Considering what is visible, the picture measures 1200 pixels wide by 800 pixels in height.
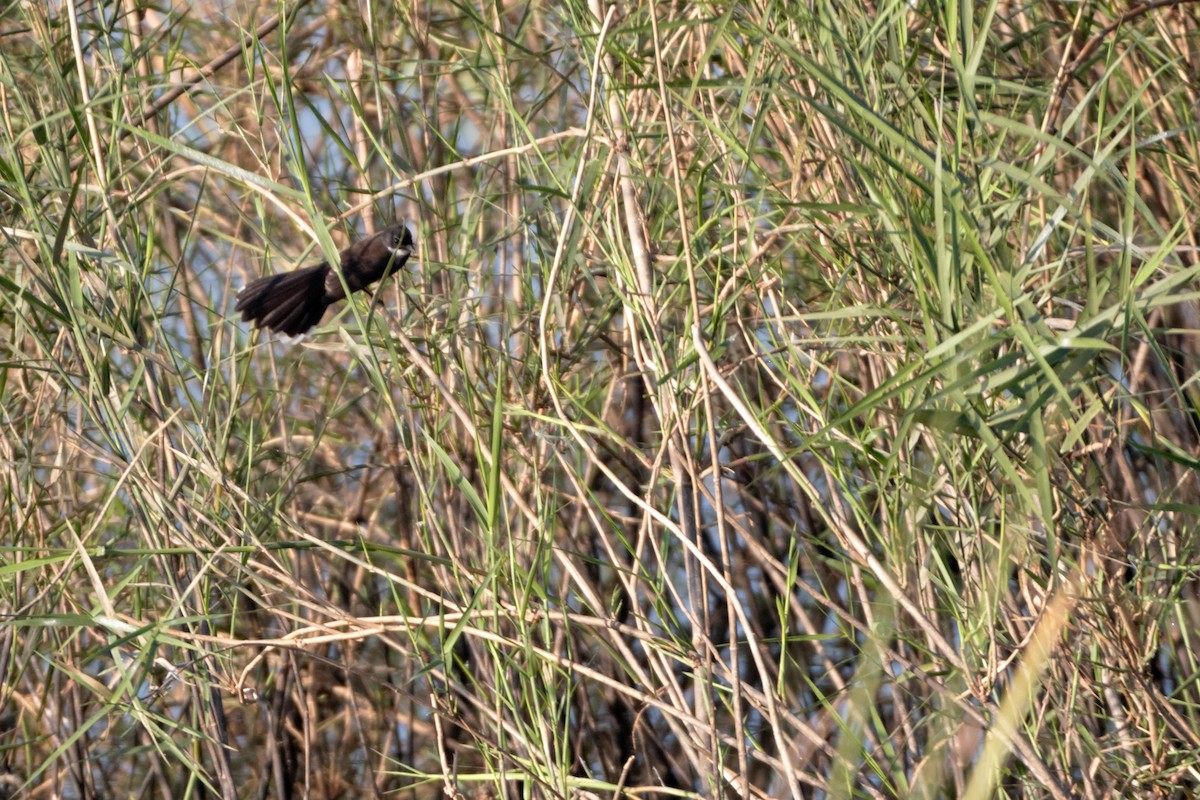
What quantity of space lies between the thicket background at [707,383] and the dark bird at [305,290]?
52 millimetres

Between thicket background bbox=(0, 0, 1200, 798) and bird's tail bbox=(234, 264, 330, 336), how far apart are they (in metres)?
A: 0.05

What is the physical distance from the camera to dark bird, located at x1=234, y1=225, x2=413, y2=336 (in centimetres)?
175

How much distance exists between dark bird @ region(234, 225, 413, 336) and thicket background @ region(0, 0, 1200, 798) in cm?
5

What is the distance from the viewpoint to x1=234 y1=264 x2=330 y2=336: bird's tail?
177 centimetres

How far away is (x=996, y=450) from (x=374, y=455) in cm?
195

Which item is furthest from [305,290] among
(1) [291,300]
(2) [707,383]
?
(2) [707,383]

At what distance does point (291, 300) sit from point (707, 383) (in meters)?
0.70

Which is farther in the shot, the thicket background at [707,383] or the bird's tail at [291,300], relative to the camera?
the bird's tail at [291,300]

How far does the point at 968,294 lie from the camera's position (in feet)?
3.90

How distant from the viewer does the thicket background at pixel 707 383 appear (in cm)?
122

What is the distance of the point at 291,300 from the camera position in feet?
5.81

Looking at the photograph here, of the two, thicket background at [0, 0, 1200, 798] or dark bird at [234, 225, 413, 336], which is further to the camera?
dark bird at [234, 225, 413, 336]

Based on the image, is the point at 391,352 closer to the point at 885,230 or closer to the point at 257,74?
the point at 885,230

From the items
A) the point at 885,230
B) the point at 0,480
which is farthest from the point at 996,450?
the point at 0,480
